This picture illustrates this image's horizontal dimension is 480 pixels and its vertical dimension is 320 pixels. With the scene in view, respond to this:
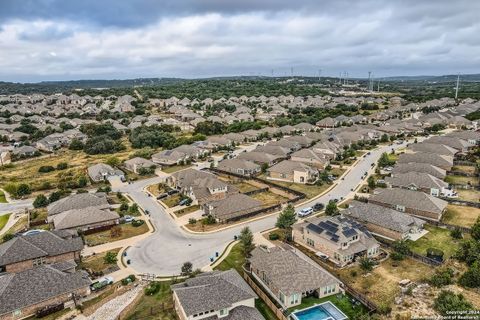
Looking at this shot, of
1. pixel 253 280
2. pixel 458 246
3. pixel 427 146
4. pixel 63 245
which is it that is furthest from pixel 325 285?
pixel 427 146

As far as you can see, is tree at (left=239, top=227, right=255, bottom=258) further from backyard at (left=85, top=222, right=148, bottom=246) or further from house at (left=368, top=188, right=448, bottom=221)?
house at (left=368, top=188, right=448, bottom=221)

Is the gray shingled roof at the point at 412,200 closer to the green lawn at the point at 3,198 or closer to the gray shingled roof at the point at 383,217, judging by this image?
the gray shingled roof at the point at 383,217

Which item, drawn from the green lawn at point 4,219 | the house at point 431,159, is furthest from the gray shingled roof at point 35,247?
the house at point 431,159

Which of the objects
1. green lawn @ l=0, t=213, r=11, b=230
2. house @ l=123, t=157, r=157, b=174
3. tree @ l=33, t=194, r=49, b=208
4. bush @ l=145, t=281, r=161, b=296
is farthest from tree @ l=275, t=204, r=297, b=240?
green lawn @ l=0, t=213, r=11, b=230

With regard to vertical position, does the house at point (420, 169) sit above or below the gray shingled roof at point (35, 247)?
above

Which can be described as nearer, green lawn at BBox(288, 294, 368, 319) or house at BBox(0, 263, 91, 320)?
green lawn at BBox(288, 294, 368, 319)

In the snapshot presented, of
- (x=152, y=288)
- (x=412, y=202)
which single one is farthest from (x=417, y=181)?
(x=152, y=288)

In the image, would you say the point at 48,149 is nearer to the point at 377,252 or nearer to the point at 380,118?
the point at 377,252

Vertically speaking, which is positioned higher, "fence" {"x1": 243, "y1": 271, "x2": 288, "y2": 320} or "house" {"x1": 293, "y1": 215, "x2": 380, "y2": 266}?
"house" {"x1": 293, "y1": 215, "x2": 380, "y2": 266}
